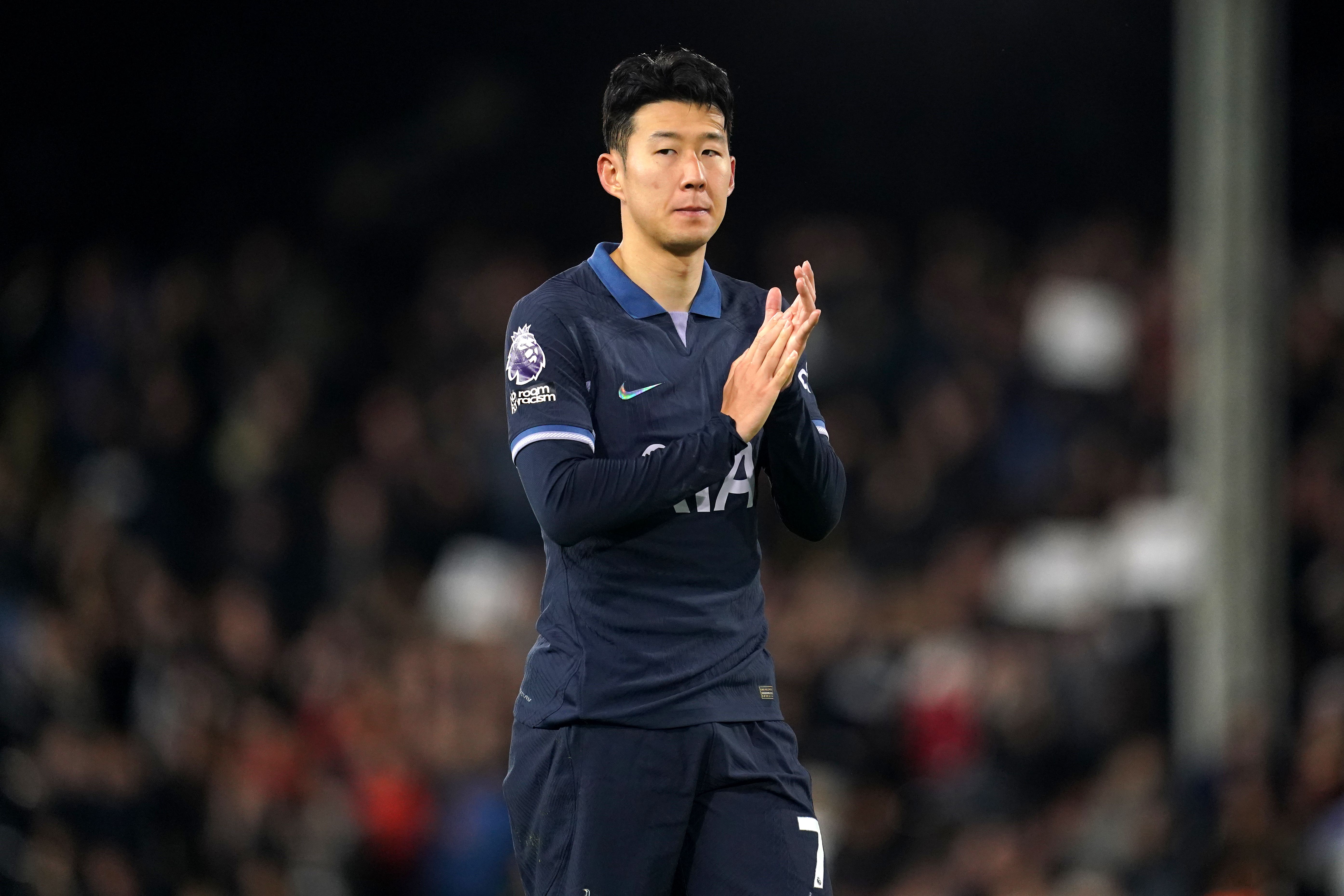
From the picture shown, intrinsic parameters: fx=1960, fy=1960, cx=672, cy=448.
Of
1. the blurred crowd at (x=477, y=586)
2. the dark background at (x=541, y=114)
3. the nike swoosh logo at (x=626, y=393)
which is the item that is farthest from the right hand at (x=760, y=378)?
the dark background at (x=541, y=114)

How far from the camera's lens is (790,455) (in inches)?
→ 142

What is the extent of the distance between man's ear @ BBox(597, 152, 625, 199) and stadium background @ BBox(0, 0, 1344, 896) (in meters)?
5.44

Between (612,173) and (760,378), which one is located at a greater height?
(612,173)

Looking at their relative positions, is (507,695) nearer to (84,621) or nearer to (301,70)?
(84,621)

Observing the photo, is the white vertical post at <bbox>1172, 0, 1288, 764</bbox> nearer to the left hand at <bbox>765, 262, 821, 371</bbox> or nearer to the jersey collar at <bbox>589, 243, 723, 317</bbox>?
the jersey collar at <bbox>589, 243, 723, 317</bbox>

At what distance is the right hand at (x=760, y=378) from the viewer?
349 cm

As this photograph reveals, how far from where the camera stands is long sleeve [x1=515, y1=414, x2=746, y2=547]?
11.2ft

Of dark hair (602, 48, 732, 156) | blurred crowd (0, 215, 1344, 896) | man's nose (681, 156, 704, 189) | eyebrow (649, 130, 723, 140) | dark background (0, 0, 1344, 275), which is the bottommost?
blurred crowd (0, 215, 1344, 896)

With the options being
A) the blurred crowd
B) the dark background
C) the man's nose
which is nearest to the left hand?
the man's nose

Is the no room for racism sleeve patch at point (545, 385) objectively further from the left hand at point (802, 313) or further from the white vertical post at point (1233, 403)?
the white vertical post at point (1233, 403)

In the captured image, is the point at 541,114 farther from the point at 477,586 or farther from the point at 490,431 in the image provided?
the point at 477,586

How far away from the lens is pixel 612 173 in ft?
12.3

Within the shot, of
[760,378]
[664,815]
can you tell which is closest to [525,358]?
[760,378]

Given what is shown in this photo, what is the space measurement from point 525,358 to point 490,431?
7.56 metres
